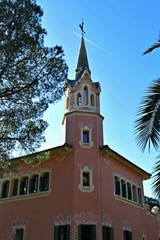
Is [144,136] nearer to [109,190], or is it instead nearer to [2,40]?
[2,40]

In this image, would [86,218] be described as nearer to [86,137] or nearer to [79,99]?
[86,137]

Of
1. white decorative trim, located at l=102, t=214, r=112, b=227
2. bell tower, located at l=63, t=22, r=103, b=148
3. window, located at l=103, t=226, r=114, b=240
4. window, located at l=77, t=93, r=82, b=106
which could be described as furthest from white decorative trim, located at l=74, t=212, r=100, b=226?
window, located at l=77, t=93, r=82, b=106

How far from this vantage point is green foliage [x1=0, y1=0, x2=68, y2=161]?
41.7ft

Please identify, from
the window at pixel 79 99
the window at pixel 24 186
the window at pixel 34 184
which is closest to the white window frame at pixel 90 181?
the window at pixel 34 184

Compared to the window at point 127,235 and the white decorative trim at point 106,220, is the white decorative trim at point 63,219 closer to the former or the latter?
the white decorative trim at point 106,220

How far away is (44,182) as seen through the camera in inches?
838

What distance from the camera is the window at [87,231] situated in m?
18.3

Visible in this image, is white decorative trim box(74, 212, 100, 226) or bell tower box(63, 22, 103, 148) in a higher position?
bell tower box(63, 22, 103, 148)

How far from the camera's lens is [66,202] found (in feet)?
62.8

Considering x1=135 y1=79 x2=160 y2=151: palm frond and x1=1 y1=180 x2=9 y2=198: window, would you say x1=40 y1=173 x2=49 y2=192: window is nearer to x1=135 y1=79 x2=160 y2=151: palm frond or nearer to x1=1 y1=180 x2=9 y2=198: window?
x1=1 y1=180 x2=9 y2=198: window

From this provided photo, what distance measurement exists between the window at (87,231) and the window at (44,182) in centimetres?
376

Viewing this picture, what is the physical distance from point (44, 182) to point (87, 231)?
15.2 feet

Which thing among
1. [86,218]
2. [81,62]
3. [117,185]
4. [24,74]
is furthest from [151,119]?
[81,62]

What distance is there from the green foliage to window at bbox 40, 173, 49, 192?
6.96 meters
